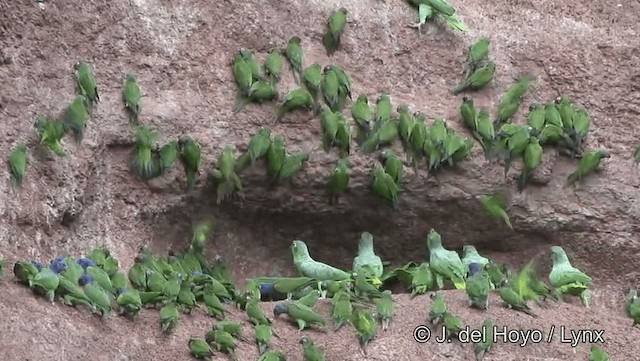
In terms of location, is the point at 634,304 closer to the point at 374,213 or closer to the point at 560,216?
the point at 560,216

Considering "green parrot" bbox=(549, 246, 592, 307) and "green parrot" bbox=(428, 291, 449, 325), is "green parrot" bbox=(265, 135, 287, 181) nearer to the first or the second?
"green parrot" bbox=(428, 291, 449, 325)

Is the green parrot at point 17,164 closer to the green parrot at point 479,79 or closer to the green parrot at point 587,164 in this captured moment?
the green parrot at point 479,79

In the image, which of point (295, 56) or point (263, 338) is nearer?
point (263, 338)

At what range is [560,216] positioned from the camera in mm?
9680

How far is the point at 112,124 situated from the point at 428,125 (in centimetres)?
226

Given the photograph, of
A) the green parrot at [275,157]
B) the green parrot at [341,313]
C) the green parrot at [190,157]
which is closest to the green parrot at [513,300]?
the green parrot at [341,313]

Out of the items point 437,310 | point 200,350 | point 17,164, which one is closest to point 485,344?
point 437,310

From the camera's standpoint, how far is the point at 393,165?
928 cm

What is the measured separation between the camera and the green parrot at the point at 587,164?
966 centimetres

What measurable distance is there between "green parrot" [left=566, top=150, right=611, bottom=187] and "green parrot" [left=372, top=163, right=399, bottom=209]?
4.38 feet

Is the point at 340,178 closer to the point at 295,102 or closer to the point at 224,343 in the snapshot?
the point at 295,102

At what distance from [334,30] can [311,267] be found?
1954 mm

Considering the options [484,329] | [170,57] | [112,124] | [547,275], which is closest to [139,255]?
[112,124]

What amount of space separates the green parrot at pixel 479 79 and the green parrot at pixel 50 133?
3.04m
